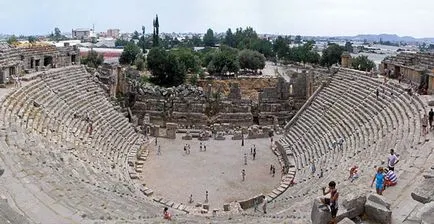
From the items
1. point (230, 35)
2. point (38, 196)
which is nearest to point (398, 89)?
point (38, 196)

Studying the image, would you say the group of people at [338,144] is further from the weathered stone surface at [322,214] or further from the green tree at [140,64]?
the green tree at [140,64]

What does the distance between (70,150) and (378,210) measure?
14861 millimetres

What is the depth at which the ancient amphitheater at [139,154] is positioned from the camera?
39.4 ft

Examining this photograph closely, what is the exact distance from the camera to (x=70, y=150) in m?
20.6

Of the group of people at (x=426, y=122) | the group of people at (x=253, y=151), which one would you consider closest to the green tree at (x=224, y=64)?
the group of people at (x=253, y=151)

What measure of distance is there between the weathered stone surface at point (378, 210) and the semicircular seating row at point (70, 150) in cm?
649

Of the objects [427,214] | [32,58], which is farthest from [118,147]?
[427,214]

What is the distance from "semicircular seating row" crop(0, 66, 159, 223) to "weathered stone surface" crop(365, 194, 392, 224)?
649 cm

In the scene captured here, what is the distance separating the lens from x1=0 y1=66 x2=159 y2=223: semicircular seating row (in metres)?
12.9

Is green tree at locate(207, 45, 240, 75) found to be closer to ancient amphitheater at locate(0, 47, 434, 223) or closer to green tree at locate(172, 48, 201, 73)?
green tree at locate(172, 48, 201, 73)

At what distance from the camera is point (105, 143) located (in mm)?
26172

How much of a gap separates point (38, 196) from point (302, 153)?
55.6 ft

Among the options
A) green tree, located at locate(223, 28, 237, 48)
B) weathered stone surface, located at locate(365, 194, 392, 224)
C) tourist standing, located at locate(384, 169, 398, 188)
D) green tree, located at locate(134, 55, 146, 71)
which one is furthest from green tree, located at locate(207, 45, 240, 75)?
green tree, located at locate(223, 28, 237, 48)

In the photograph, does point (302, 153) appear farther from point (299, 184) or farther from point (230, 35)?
point (230, 35)
